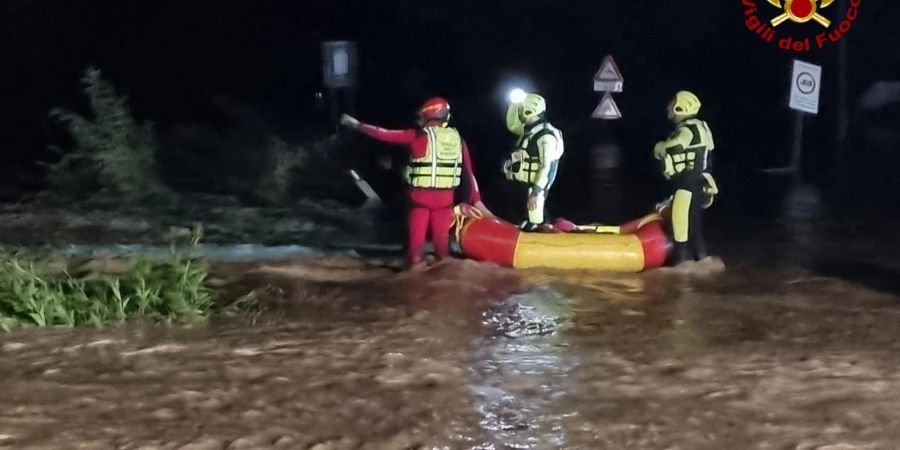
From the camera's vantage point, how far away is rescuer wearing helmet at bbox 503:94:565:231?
30.8 feet

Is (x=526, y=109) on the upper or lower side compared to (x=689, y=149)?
upper

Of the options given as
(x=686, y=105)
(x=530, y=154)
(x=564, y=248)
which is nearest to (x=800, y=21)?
(x=686, y=105)

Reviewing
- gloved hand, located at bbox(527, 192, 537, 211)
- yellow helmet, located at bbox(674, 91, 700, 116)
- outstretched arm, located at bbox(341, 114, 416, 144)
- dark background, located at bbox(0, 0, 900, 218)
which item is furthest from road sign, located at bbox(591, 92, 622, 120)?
dark background, located at bbox(0, 0, 900, 218)

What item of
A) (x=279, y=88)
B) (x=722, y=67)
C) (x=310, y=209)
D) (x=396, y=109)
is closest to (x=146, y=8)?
(x=279, y=88)

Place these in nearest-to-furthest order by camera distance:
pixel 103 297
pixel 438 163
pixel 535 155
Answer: pixel 103 297, pixel 438 163, pixel 535 155

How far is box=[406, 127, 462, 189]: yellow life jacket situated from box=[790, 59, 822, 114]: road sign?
6038mm

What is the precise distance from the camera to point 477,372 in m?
6.26

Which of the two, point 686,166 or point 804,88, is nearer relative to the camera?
point 686,166

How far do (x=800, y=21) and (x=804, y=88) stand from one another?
3.35 m

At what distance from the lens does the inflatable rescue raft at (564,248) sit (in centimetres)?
916

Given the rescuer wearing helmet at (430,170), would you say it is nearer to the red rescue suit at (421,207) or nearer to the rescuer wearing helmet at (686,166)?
the red rescue suit at (421,207)

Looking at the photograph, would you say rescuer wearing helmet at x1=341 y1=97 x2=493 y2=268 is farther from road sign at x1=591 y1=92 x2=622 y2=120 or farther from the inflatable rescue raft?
road sign at x1=591 y1=92 x2=622 y2=120

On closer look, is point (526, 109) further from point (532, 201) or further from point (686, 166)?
point (686, 166)

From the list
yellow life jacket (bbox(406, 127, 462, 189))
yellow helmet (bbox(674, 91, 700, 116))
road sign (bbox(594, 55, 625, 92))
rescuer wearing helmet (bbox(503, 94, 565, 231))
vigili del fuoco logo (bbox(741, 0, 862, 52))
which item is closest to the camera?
yellow life jacket (bbox(406, 127, 462, 189))
